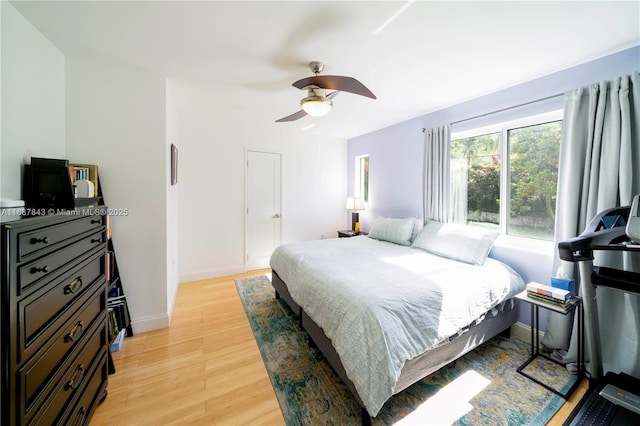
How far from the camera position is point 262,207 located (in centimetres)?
423

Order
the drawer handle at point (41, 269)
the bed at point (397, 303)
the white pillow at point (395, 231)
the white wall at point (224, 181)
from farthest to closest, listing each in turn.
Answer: the white wall at point (224, 181) < the white pillow at point (395, 231) < the bed at point (397, 303) < the drawer handle at point (41, 269)

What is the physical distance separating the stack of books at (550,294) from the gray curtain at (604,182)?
0.94 feet

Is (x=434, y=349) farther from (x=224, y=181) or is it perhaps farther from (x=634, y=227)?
(x=224, y=181)

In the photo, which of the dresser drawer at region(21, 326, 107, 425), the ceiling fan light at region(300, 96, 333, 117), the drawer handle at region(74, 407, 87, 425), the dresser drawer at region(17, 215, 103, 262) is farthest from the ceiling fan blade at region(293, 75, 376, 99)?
the drawer handle at region(74, 407, 87, 425)

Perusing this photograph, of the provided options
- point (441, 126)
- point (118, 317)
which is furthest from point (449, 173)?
point (118, 317)

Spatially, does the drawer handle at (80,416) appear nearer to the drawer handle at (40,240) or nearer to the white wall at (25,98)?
the drawer handle at (40,240)

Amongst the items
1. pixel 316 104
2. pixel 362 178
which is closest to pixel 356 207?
pixel 362 178

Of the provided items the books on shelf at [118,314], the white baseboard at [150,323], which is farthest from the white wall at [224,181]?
the books on shelf at [118,314]

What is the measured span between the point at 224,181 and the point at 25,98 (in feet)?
7.67

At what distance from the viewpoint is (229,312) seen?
276 centimetres


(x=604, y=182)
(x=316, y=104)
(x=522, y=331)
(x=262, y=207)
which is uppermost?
(x=316, y=104)

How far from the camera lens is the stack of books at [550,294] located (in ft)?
5.83

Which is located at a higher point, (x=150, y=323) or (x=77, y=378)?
(x=77, y=378)

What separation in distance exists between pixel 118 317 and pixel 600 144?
4.32 meters
